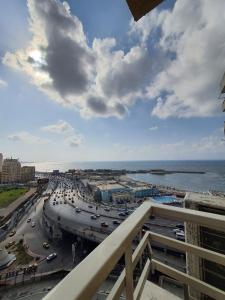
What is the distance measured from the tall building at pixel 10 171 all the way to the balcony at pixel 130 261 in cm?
7193

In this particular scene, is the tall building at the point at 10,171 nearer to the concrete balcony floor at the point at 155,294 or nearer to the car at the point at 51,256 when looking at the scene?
the car at the point at 51,256

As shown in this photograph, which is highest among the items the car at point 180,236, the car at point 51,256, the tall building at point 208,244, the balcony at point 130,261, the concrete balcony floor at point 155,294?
the balcony at point 130,261

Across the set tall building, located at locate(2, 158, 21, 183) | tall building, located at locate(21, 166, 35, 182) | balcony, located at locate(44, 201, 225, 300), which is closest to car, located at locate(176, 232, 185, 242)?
balcony, located at locate(44, 201, 225, 300)

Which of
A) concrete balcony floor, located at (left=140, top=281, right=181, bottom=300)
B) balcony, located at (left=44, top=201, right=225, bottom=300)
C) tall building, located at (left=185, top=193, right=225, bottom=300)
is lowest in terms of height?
tall building, located at (left=185, top=193, right=225, bottom=300)

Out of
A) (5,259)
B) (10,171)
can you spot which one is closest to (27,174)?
(10,171)

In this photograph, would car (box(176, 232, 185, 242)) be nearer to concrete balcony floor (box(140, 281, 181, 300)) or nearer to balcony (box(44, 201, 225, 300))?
concrete balcony floor (box(140, 281, 181, 300))

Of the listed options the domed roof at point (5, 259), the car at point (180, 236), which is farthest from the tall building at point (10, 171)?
the car at point (180, 236)

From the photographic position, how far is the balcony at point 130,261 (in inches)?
25.6

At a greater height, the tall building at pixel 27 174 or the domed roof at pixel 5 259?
the tall building at pixel 27 174

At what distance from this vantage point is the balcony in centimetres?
65

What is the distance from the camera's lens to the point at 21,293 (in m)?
12.2

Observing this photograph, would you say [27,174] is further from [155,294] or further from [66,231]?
[155,294]

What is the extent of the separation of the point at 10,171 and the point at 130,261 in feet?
240

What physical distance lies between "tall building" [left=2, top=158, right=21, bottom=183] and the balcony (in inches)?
2832
